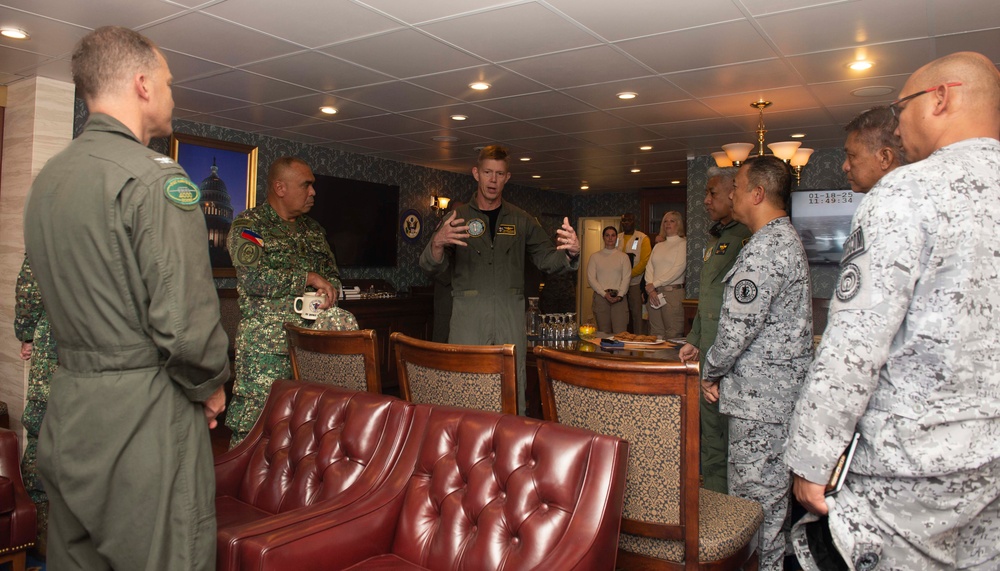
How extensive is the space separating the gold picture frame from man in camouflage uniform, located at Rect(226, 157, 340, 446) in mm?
3558

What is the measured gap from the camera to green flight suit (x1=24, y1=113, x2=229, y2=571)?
1.36 meters

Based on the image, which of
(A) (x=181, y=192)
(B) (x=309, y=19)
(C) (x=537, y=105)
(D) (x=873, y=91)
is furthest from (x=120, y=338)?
(D) (x=873, y=91)

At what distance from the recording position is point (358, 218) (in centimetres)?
810

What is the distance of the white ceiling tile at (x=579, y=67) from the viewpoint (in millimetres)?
4066

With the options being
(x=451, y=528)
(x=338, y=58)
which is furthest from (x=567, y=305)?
(x=451, y=528)

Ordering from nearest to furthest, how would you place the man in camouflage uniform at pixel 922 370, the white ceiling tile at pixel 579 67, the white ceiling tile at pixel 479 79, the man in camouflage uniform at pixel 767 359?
the man in camouflage uniform at pixel 922 370 < the man in camouflage uniform at pixel 767 359 < the white ceiling tile at pixel 579 67 < the white ceiling tile at pixel 479 79

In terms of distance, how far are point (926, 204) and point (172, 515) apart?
5.66 ft

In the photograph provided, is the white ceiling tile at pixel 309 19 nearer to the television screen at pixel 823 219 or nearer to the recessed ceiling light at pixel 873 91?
the recessed ceiling light at pixel 873 91

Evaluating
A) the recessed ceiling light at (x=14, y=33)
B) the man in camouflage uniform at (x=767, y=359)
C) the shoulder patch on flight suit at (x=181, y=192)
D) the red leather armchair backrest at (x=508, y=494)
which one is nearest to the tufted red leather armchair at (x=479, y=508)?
the red leather armchair backrest at (x=508, y=494)

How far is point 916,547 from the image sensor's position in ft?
4.47

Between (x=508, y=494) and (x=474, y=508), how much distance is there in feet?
0.38

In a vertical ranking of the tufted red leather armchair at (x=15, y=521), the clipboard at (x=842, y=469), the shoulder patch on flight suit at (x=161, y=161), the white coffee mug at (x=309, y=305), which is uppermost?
the shoulder patch on flight suit at (x=161, y=161)

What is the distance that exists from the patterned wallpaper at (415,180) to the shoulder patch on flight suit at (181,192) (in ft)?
15.8

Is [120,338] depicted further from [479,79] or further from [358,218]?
[358,218]
